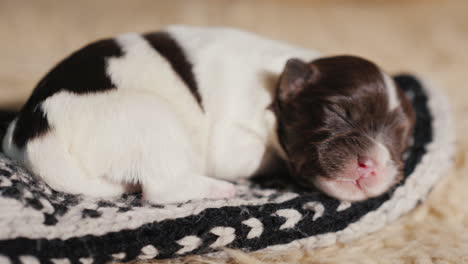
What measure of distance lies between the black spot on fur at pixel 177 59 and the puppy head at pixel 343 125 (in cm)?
38

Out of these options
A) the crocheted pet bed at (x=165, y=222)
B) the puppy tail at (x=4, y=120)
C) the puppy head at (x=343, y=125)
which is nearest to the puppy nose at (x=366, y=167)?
the puppy head at (x=343, y=125)

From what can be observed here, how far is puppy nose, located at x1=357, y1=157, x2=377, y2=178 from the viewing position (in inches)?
70.8

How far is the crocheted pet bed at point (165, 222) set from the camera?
4.46 ft

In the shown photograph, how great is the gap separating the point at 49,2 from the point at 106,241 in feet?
9.15

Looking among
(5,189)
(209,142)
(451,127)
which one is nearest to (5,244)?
(5,189)

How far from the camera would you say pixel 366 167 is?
5.92 feet

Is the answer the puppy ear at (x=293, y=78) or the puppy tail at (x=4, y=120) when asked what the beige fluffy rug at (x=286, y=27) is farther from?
the puppy ear at (x=293, y=78)

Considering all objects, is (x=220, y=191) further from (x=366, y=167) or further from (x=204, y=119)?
(x=366, y=167)

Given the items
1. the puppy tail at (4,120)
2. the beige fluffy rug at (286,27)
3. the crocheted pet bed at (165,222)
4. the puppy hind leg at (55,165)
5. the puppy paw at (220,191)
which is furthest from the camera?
the beige fluffy rug at (286,27)

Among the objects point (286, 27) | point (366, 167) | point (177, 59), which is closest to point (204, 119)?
point (177, 59)

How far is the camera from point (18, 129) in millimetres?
1706

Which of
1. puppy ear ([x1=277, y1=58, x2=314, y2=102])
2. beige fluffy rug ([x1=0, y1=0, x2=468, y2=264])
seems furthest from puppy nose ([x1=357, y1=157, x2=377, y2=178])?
beige fluffy rug ([x1=0, y1=0, x2=468, y2=264])

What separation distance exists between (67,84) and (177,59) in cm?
48

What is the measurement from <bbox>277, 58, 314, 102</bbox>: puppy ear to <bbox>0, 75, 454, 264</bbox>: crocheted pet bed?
1.42ft
